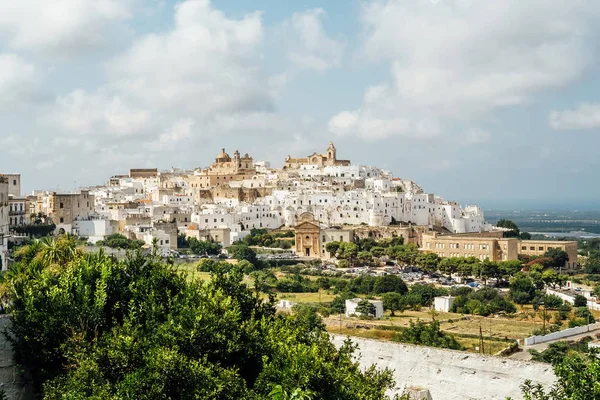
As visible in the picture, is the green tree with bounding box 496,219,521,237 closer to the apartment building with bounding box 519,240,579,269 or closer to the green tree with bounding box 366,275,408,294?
the apartment building with bounding box 519,240,579,269

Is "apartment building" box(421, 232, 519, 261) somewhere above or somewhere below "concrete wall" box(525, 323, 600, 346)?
above

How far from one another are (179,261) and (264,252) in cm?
1078

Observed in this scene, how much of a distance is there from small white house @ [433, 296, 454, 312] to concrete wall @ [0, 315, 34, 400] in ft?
95.8

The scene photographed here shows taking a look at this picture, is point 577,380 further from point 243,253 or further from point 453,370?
point 243,253

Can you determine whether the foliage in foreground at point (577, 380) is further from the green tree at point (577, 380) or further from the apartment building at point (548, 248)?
the apartment building at point (548, 248)

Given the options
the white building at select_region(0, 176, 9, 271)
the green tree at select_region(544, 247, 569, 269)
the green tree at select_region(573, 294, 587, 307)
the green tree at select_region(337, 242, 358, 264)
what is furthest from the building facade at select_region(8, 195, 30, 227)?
the green tree at select_region(544, 247, 569, 269)

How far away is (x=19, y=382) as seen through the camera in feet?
44.3

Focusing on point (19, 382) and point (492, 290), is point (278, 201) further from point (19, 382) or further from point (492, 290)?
point (19, 382)

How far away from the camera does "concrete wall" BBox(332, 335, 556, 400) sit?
13.6 meters

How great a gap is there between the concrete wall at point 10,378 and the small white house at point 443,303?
95.8ft

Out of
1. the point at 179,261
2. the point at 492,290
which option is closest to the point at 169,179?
the point at 179,261

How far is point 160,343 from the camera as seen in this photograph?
12586mm

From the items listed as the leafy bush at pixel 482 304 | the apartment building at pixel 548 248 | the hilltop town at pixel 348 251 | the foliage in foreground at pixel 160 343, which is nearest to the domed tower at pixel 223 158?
the hilltop town at pixel 348 251

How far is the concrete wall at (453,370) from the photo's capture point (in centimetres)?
1358
